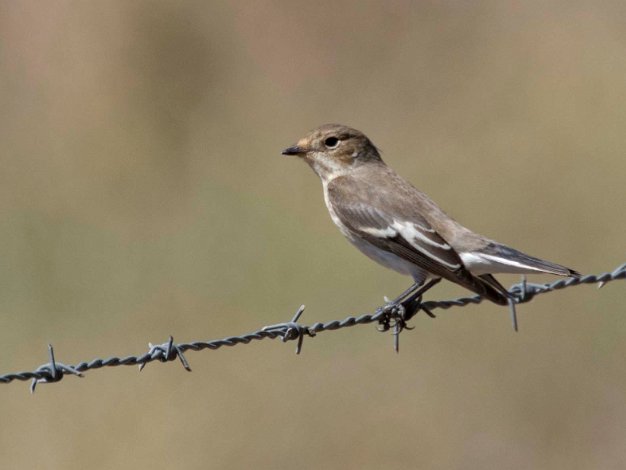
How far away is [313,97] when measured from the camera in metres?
14.2

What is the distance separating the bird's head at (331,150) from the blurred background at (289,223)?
245 cm

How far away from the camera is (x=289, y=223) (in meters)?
12.4

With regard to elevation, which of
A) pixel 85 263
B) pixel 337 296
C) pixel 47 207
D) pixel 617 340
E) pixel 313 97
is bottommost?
pixel 617 340

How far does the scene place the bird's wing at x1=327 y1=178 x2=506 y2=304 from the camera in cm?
639

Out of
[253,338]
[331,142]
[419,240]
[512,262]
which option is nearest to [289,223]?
Answer: [331,142]

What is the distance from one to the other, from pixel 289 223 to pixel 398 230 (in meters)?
5.55

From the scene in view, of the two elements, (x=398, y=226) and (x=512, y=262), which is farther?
(x=398, y=226)

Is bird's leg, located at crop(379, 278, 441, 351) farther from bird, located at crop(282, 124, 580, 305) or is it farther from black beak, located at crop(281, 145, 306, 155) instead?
black beak, located at crop(281, 145, 306, 155)

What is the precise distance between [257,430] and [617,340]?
314 centimetres

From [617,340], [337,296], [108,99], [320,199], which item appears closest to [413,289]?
[617,340]

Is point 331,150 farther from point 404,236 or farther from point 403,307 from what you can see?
point 403,307

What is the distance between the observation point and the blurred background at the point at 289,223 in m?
9.43

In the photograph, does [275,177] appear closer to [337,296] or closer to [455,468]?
[337,296]

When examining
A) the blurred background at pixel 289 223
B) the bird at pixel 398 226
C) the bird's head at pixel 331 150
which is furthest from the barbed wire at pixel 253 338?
the blurred background at pixel 289 223
